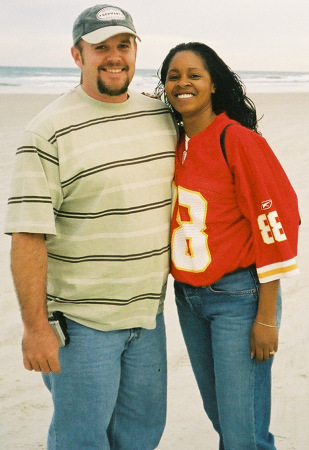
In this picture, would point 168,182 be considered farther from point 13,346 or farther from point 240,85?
point 13,346

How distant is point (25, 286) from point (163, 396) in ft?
2.86

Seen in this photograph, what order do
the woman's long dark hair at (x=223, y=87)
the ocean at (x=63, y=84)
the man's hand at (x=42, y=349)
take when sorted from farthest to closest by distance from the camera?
the ocean at (x=63, y=84), the woman's long dark hair at (x=223, y=87), the man's hand at (x=42, y=349)

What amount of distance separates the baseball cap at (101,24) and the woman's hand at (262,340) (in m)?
1.32

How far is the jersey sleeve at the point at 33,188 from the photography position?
2262 millimetres

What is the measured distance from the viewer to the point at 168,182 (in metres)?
2.54

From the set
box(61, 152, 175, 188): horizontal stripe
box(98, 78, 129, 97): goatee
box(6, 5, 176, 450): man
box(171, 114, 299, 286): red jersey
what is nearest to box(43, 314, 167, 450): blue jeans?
box(6, 5, 176, 450): man

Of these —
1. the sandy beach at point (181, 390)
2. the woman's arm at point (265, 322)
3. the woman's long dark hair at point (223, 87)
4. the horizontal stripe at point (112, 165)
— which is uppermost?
the woman's long dark hair at point (223, 87)

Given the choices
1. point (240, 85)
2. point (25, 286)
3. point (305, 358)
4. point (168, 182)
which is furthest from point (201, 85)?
point (305, 358)

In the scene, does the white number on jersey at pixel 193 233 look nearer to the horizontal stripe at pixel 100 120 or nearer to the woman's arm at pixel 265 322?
the woman's arm at pixel 265 322

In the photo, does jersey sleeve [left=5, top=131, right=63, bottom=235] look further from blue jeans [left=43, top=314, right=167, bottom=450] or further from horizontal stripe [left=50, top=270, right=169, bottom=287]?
blue jeans [left=43, top=314, right=167, bottom=450]

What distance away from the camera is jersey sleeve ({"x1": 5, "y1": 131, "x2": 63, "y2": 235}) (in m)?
2.26

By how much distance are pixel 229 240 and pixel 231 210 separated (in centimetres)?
12

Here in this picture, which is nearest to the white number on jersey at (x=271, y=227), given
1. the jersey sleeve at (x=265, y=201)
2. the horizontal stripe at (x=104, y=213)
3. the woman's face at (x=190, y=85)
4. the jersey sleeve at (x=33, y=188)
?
the jersey sleeve at (x=265, y=201)

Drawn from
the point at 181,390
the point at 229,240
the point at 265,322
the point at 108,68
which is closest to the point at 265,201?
the point at 229,240
